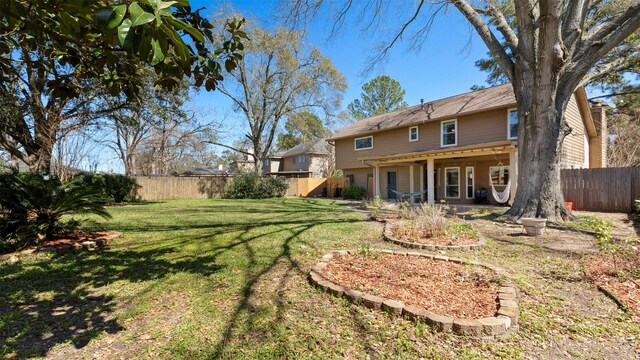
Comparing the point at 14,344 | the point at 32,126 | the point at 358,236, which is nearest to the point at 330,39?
the point at 358,236

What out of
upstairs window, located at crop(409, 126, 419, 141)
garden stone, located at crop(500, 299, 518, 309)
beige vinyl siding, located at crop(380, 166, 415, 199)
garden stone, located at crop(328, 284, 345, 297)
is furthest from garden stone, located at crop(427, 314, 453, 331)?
beige vinyl siding, located at crop(380, 166, 415, 199)

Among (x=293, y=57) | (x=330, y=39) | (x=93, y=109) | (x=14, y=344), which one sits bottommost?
(x=14, y=344)

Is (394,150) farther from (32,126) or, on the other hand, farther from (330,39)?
(32,126)

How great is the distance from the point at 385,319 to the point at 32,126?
1443cm

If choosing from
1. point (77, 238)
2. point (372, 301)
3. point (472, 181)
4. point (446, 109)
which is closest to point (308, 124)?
point (446, 109)

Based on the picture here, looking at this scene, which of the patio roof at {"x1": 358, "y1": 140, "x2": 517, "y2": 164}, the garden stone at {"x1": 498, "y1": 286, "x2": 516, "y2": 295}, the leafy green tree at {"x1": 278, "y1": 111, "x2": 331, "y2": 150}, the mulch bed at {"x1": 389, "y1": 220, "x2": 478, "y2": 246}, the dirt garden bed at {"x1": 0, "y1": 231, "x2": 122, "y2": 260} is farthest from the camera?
the leafy green tree at {"x1": 278, "y1": 111, "x2": 331, "y2": 150}

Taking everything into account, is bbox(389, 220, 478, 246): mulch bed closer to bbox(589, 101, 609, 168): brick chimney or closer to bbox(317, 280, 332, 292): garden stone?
bbox(317, 280, 332, 292): garden stone

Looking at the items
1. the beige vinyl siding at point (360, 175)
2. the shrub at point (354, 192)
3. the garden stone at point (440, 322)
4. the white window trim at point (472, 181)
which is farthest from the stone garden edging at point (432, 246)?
the beige vinyl siding at point (360, 175)

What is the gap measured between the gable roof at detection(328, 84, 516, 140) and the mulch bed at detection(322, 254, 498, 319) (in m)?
11.0

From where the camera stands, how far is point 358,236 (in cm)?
615

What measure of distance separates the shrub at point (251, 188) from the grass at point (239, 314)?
584 inches

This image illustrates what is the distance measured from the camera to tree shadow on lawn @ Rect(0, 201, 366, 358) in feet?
8.07

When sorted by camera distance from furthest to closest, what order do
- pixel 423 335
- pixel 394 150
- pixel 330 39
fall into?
pixel 394 150
pixel 330 39
pixel 423 335

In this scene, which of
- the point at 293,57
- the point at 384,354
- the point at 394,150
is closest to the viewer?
the point at 384,354
